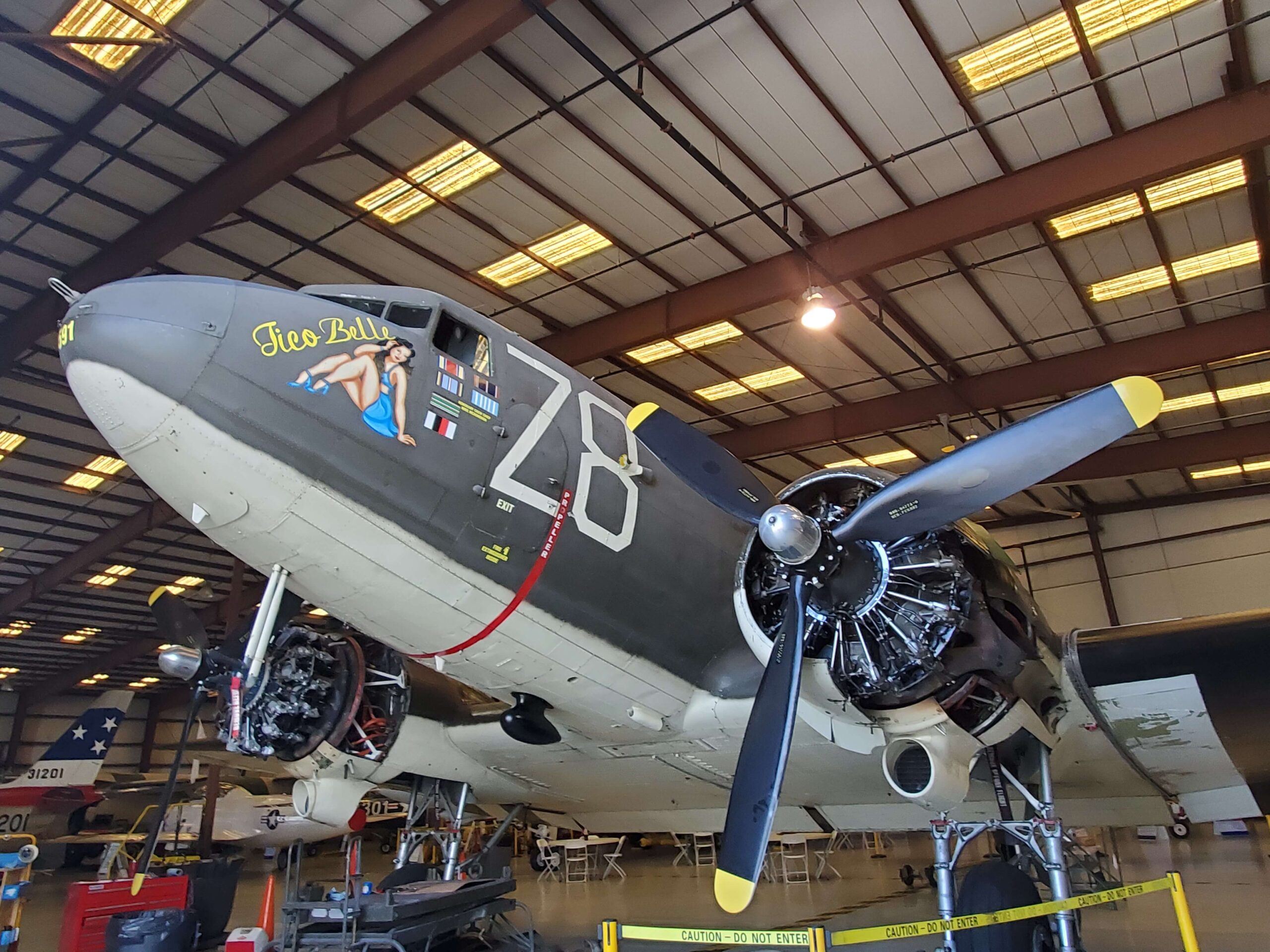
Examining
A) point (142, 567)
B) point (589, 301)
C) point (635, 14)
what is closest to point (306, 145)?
point (635, 14)

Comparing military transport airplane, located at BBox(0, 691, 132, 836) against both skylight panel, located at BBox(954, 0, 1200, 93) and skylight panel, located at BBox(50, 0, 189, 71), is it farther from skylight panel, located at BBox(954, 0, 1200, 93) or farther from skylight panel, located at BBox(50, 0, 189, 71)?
skylight panel, located at BBox(954, 0, 1200, 93)

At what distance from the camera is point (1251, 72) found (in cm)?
930

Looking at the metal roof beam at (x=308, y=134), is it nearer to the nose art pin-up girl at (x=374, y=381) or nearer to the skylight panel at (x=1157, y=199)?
the nose art pin-up girl at (x=374, y=381)

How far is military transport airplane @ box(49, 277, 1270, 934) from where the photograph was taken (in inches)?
179

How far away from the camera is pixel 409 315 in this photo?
5395mm

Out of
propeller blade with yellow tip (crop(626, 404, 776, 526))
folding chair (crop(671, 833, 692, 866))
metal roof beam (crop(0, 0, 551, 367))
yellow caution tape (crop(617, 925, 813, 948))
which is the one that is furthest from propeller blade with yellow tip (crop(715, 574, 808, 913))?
folding chair (crop(671, 833, 692, 866))

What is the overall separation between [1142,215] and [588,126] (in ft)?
26.9

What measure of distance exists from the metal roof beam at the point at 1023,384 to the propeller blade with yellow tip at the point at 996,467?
11.5 m

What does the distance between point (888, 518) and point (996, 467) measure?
0.70 meters

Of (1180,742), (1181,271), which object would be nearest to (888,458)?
(1181,271)

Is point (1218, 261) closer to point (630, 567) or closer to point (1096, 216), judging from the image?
point (1096, 216)

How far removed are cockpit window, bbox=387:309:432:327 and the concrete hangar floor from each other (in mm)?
6232

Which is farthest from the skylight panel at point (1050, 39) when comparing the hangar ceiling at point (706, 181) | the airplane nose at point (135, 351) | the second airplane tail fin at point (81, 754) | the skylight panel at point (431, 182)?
the second airplane tail fin at point (81, 754)

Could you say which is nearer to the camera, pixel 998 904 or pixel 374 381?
pixel 374 381
